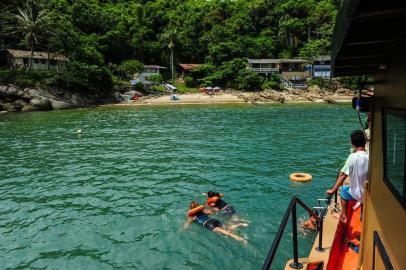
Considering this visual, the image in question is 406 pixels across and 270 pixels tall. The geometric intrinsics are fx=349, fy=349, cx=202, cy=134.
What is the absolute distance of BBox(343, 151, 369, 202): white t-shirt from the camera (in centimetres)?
731

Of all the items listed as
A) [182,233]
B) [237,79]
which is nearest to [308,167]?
[182,233]

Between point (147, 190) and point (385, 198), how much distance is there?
13120mm

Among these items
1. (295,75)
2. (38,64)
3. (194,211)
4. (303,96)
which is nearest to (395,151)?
(194,211)

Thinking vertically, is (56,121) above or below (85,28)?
below

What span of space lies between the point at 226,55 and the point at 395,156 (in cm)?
8751

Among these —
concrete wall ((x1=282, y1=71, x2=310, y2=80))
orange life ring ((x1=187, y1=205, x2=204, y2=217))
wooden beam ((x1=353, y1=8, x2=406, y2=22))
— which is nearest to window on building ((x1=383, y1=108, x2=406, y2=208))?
wooden beam ((x1=353, y1=8, x2=406, y2=22))

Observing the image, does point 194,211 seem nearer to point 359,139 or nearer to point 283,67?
point 359,139

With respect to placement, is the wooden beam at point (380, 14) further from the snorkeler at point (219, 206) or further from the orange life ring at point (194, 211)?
the snorkeler at point (219, 206)

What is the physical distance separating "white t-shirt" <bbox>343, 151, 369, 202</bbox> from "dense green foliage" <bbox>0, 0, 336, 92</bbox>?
6520 cm

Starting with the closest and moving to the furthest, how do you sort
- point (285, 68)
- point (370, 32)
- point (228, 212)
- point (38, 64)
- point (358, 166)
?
1. point (370, 32)
2. point (358, 166)
3. point (228, 212)
4. point (38, 64)
5. point (285, 68)

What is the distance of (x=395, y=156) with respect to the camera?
14.5 ft

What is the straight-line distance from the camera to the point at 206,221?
12125 mm

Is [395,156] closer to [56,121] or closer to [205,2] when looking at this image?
[56,121]

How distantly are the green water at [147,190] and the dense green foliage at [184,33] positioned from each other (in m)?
42.2
